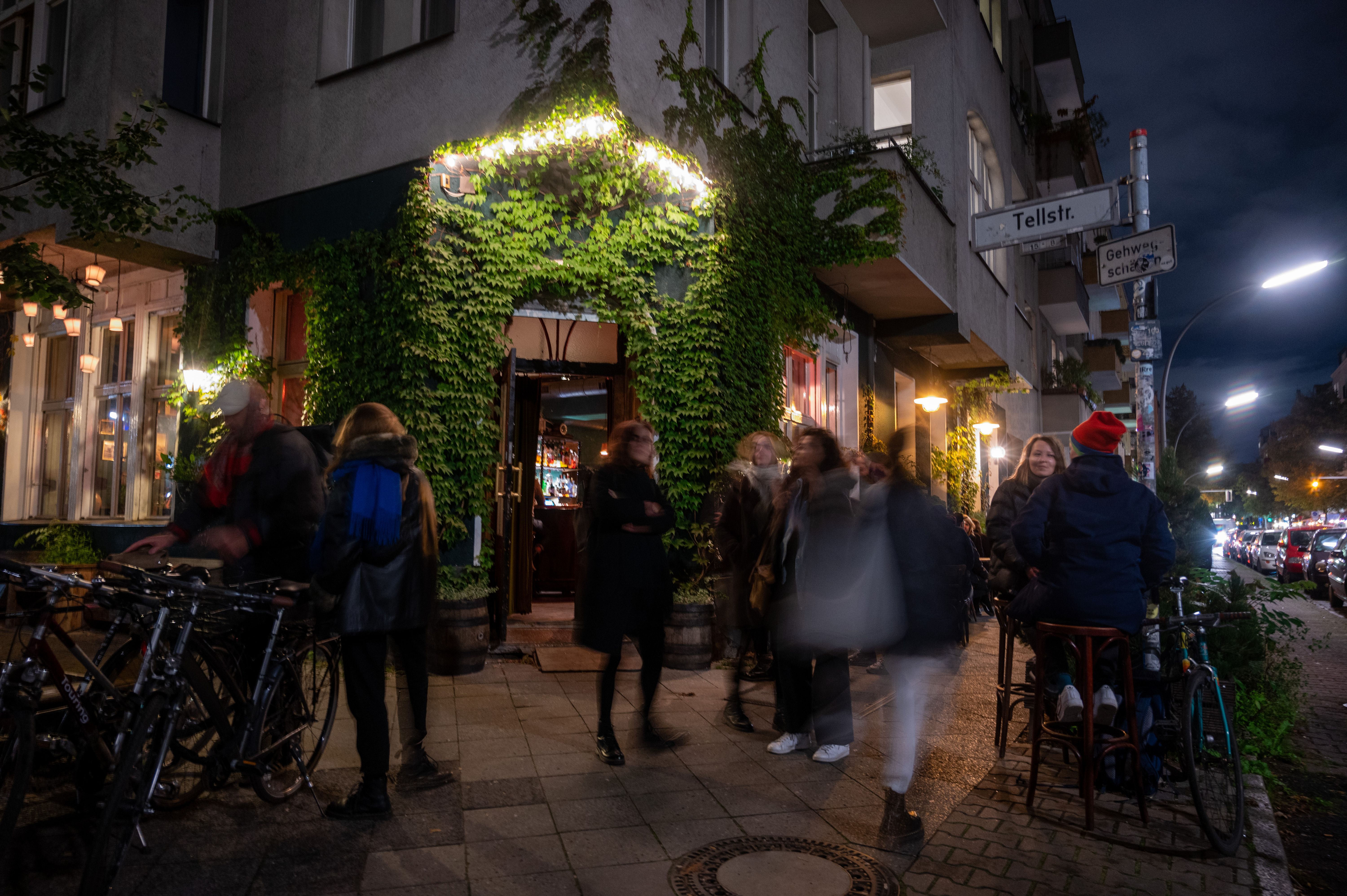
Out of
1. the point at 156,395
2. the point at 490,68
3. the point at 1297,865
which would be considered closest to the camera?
the point at 1297,865

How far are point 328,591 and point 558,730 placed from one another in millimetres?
2112

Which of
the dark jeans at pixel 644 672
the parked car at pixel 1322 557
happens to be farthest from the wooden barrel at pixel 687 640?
the parked car at pixel 1322 557

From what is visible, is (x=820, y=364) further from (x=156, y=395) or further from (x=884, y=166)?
(x=156, y=395)

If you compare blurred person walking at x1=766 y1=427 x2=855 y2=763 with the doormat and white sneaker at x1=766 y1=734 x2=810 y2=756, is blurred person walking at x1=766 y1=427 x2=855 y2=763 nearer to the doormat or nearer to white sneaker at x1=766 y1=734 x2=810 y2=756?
white sneaker at x1=766 y1=734 x2=810 y2=756

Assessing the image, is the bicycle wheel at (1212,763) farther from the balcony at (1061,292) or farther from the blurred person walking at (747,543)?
the balcony at (1061,292)

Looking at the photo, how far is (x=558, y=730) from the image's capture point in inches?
217

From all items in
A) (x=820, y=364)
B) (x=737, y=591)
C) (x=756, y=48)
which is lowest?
(x=737, y=591)

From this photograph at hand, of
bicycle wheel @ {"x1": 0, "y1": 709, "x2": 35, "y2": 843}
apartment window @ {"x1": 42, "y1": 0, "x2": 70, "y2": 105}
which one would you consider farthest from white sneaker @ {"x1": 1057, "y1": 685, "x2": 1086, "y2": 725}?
apartment window @ {"x1": 42, "y1": 0, "x2": 70, "y2": 105}

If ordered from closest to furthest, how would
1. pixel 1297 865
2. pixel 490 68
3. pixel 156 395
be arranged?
1. pixel 1297 865
2. pixel 490 68
3. pixel 156 395

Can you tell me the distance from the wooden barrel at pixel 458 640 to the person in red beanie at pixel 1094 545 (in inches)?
174

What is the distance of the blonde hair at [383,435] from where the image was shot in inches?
161

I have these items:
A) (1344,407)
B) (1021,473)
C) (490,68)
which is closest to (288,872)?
(1021,473)

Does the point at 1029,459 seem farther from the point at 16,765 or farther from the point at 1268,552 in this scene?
the point at 1268,552

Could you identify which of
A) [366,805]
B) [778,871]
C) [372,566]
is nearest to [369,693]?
[366,805]
